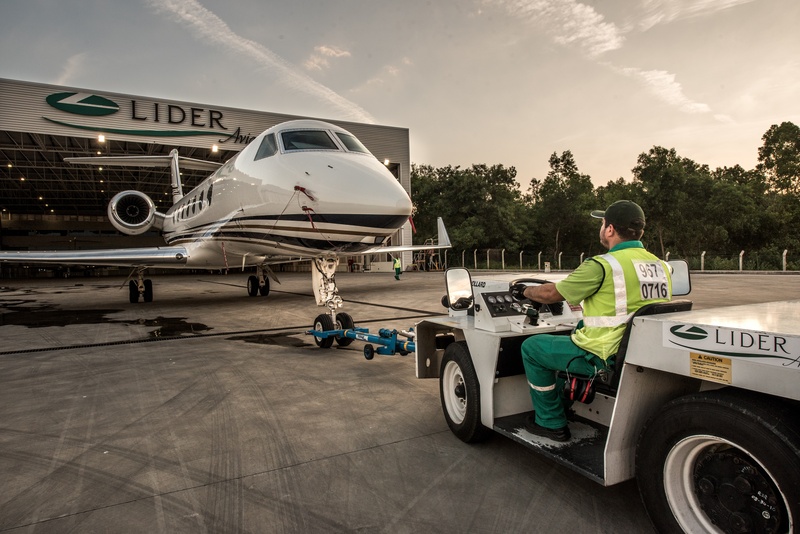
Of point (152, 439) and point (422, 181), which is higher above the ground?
point (422, 181)

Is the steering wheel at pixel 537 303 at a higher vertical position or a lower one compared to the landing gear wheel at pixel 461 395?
higher

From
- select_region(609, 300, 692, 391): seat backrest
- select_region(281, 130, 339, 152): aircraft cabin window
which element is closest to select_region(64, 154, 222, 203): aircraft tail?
select_region(281, 130, 339, 152): aircraft cabin window

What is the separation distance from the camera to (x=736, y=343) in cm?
175

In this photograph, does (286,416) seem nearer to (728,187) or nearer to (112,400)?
(112,400)

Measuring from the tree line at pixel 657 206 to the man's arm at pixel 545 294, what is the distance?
33.5 m

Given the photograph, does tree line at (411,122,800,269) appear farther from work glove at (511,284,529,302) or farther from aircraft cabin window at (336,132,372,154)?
work glove at (511,284,529,302)

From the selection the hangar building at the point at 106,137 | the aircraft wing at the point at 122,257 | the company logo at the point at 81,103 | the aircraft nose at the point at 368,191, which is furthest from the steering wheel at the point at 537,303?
the company logo at the point at 81,103

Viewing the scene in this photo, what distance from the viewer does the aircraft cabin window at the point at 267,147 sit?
8250 millimetres

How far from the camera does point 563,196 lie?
4781 centimetres

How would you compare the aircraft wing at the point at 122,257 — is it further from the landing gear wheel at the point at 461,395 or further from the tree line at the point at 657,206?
the tree line at the point at 657,206

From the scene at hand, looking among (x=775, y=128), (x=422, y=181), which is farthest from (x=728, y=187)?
(x=422, y=181)

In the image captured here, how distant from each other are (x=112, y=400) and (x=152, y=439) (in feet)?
4.75

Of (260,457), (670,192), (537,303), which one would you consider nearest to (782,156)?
(670,192)

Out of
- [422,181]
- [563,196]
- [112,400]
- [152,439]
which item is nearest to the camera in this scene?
[152,439]
